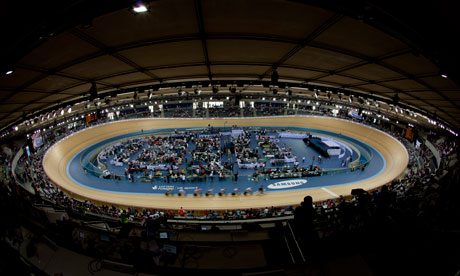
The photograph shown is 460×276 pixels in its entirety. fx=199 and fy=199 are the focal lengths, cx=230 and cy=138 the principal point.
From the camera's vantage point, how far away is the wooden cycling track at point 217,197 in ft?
46.7

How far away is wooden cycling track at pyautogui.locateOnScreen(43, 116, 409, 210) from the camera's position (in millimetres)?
14242

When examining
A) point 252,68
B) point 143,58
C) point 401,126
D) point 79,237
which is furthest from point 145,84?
point 401,126

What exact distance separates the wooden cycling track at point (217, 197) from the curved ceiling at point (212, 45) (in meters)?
9.81

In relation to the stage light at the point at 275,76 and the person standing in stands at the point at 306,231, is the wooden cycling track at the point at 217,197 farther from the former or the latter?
the person standing in stands at the point at 306,231

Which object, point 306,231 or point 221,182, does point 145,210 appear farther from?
point 306,231

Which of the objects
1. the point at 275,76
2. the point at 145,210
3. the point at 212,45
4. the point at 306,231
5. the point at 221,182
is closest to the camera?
the point at 306,231

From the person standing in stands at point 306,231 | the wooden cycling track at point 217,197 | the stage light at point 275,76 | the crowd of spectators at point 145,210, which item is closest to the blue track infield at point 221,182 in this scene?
the wooden cycling track at point 217,197

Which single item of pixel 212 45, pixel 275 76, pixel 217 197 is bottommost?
pixel 217 197

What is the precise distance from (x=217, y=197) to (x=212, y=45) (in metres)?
12.1

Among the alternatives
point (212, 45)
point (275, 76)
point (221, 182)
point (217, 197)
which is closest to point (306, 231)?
point (212, 45)

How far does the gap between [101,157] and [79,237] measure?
22.1 metres

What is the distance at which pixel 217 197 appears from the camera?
14.9 m

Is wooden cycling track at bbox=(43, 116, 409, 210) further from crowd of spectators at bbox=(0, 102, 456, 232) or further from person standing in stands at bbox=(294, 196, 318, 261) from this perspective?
person standing in stands at bbox=(294, 196, 318, 261)

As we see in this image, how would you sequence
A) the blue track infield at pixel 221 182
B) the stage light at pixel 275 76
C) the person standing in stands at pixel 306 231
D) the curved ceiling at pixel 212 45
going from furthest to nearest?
the blue track infield at pixel 221 182 → the stage light at pixel 275 76 → the person standing in stands at pixel 306 231 → the curved ceiling at pixel 212 45
